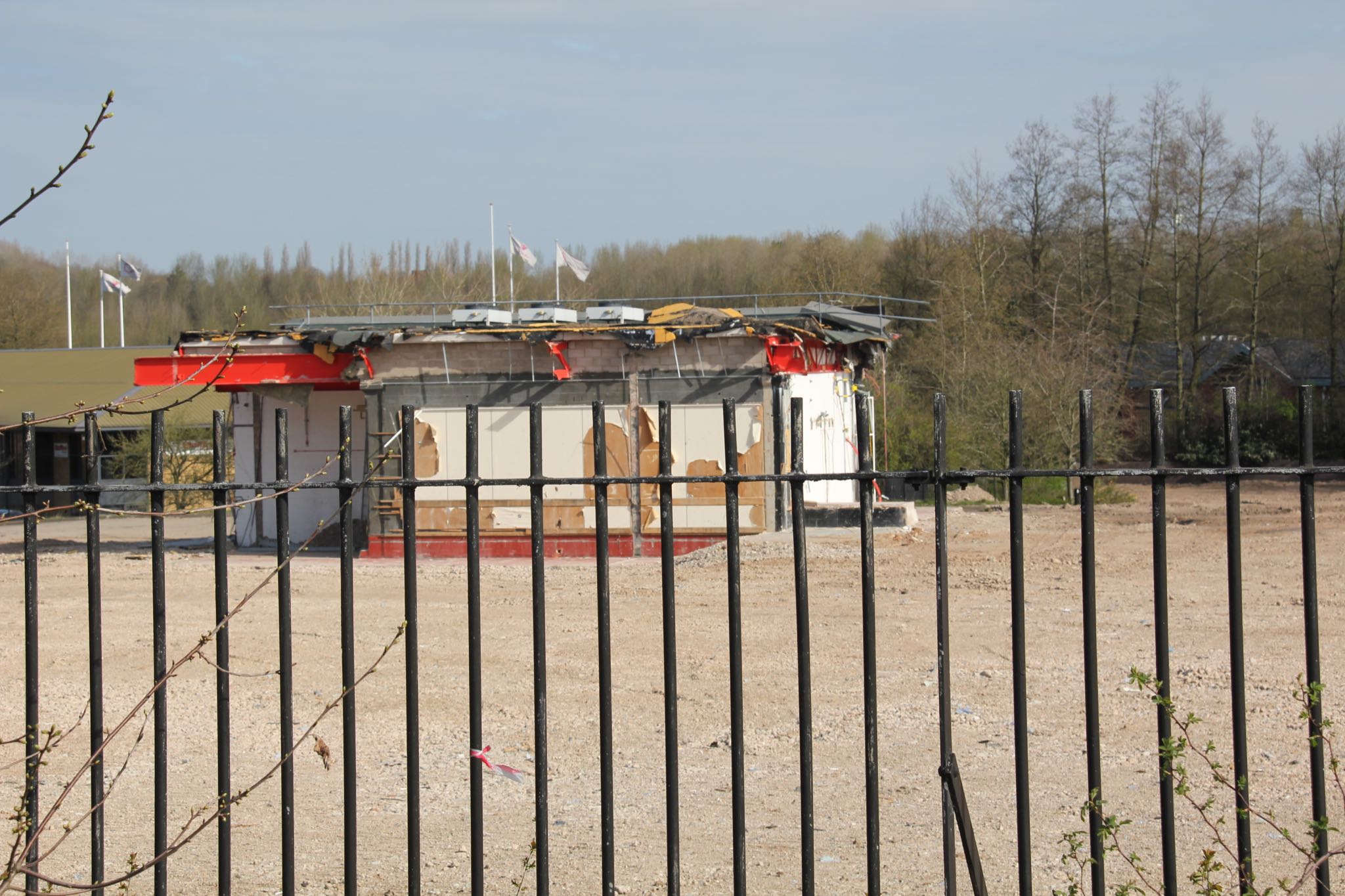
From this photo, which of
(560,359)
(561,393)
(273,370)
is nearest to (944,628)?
(560,359)

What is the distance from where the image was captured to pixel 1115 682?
363 inches

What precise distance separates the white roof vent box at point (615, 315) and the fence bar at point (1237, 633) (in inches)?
661

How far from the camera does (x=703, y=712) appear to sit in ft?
28.7

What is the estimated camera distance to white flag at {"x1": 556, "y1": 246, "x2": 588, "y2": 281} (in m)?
25.7

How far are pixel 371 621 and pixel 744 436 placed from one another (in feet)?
26.1

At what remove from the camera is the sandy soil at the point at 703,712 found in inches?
224

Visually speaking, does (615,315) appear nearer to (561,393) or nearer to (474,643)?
(561,393)

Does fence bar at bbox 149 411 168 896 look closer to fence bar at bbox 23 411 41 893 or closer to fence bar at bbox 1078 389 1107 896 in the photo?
fence bar at bbox 23 411 41 893

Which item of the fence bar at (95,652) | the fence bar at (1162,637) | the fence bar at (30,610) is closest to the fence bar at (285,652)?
the fence bar at (95,652)

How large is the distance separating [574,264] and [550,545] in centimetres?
837

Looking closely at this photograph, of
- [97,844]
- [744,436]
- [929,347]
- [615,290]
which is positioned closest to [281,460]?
[97,844]

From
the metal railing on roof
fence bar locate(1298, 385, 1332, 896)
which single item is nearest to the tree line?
the metal railing on roof

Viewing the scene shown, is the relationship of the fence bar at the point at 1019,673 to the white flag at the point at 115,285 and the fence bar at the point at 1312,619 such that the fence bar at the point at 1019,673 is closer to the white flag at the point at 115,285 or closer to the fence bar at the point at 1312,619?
the fence bar at the point at 1312,619

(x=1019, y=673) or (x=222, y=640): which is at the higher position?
(x=222, y=640)
